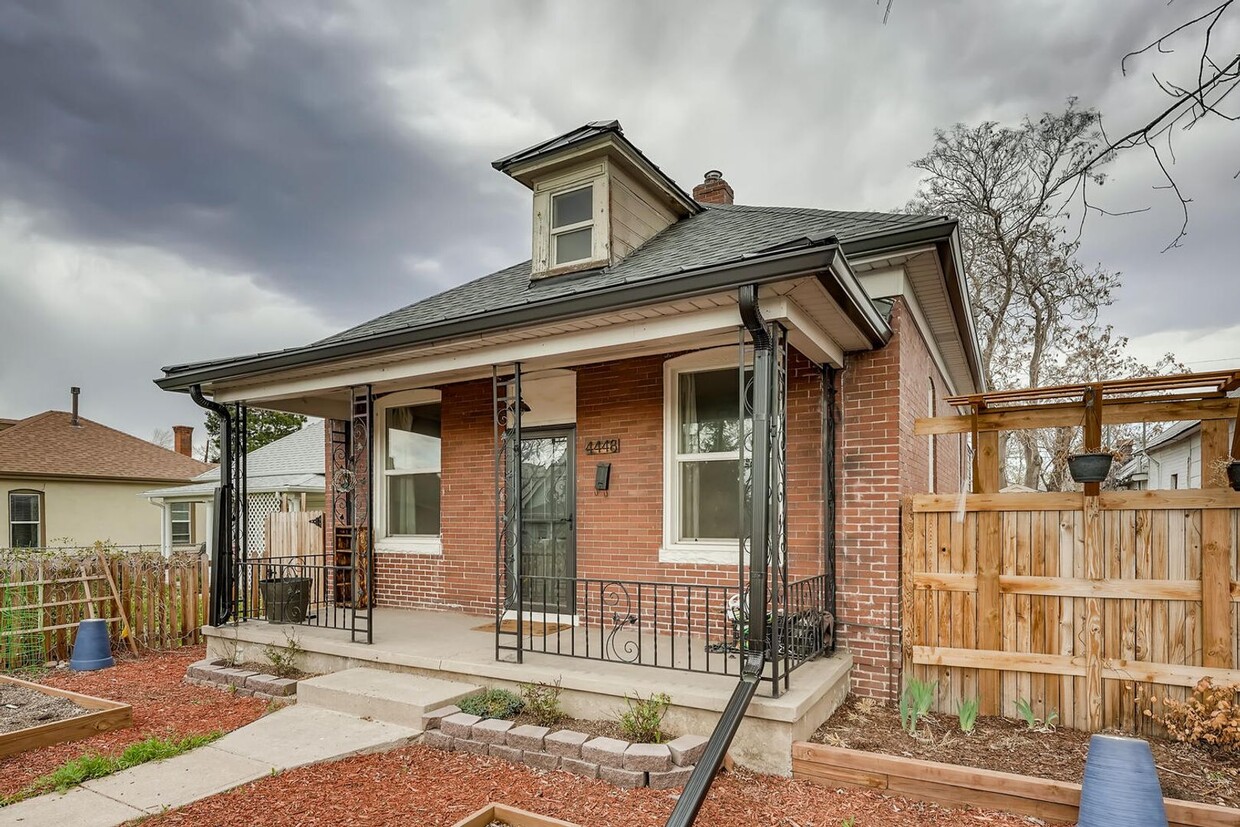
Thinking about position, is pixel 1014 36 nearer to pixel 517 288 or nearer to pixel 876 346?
pixel 876 346

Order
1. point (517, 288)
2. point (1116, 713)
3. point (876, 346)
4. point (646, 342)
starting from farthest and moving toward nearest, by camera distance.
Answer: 1. point (517, 288)
2. point (876, 346)
3. point (646, 342)
4. point (1116, 713)

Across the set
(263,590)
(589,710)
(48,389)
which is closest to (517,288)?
(263,590)

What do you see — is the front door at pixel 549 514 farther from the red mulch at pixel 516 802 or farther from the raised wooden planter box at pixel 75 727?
the raised wooden planter box at pixel 75 727

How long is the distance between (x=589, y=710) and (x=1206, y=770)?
3.76 metres

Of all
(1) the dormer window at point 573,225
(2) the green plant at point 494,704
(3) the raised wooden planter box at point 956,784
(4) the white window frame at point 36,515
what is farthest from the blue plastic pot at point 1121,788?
(4) the white window frame at point 36,515

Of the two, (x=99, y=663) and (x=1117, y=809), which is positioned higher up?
(x=1117, y=809)

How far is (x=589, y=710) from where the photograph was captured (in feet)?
16.0

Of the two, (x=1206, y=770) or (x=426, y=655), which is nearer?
(x=1206, y=770)

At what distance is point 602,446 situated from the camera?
6957 mm

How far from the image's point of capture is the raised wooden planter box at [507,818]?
346cm

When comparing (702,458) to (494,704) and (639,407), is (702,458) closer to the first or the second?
(639,407)

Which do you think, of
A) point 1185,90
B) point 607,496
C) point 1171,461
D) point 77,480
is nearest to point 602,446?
point 607,496

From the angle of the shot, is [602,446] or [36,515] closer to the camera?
[602,446]

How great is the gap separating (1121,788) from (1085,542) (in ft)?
6.92
